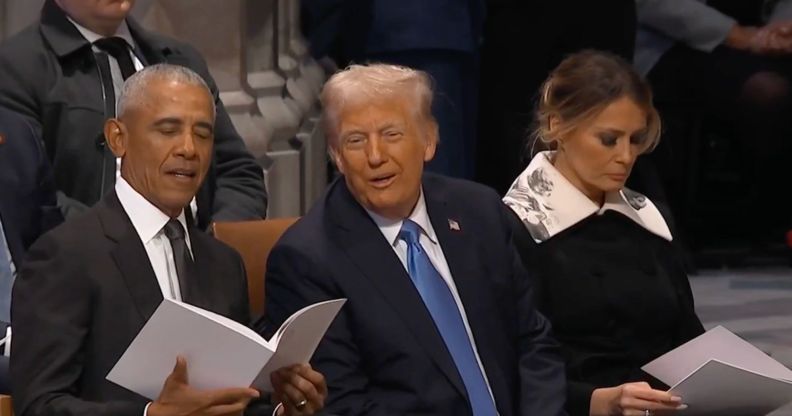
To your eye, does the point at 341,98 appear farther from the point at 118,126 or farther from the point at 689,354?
the point at 689,354

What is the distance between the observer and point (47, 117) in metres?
4.45

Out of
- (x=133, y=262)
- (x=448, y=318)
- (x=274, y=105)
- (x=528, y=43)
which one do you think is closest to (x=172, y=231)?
(x=133, y=262)

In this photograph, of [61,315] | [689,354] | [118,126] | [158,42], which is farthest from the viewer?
[158,42]

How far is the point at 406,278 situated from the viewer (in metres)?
3.76

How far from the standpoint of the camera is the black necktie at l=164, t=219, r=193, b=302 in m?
3.55

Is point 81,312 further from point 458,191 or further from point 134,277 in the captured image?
point 458,191

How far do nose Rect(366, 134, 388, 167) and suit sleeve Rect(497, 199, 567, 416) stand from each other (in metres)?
0.35

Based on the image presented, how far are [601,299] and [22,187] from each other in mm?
1410

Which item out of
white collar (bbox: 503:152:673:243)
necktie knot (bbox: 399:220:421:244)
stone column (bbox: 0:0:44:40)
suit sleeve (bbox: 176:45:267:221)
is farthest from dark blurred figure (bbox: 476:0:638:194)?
necktie knot (bbox: 399:220:421:244)

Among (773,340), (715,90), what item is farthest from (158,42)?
(715,90)

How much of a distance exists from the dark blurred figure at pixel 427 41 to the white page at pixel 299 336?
2.70 metres

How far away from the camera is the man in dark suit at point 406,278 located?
369 centimetres

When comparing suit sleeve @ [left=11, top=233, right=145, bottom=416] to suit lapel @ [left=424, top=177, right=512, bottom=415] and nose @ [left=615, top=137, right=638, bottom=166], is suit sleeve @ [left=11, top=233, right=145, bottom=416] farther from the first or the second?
nose @ [left=615, top=137, right=638, bottom=166]

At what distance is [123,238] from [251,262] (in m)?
0.70
